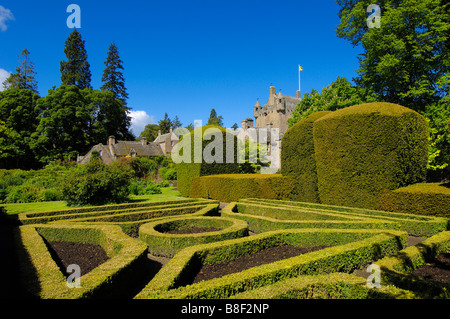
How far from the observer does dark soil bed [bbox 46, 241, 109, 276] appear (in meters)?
5.85

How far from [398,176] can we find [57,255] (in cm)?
1197

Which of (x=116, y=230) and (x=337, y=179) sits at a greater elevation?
(x=337, y=179)

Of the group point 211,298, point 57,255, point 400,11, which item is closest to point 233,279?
point 211,298

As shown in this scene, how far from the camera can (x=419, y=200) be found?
9484mm

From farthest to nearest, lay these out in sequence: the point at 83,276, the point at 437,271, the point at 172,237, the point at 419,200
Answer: the point at 419,200, the point at 172,237, the point at 437,271, the point at 83,276

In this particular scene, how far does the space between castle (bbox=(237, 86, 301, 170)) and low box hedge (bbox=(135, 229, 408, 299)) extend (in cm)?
3652

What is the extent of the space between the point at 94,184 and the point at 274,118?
43739 millimetres

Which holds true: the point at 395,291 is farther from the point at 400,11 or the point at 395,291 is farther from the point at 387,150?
the point at 400,11

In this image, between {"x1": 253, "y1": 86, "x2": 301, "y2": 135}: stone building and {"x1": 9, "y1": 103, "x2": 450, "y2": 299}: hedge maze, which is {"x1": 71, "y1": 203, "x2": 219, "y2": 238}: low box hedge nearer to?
{"x1": 9, "y1": 103, "x2": 450, "y2": 299}: hedge maze

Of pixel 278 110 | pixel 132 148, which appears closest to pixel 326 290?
pixel 132 148

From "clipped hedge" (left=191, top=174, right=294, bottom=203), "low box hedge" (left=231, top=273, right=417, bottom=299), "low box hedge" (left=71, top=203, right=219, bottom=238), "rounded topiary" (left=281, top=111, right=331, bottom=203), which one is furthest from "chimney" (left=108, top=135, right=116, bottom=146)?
"low box hedge" (left=231, top=273, right=417, bottom=299)

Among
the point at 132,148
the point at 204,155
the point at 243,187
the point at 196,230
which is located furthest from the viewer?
the point at 132,148

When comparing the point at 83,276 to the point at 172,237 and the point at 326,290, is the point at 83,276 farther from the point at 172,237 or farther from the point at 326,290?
the point at 326,290

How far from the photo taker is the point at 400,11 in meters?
15.3
